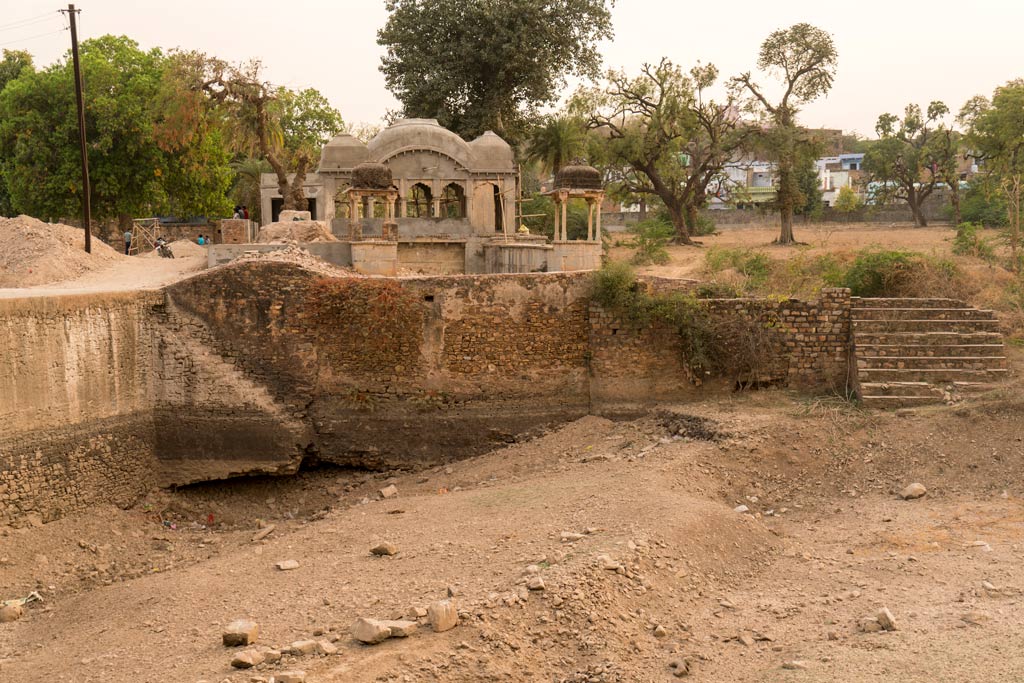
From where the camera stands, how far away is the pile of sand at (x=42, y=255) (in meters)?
15.6

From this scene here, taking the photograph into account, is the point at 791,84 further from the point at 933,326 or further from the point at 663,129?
the point at 933,326

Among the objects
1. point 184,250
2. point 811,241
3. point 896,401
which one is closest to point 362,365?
point 896,401

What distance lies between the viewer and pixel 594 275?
43.6 feet

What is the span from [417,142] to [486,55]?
5.01 meters

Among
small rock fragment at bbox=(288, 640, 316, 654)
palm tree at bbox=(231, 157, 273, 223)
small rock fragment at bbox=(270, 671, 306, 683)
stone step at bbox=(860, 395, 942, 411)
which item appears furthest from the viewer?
palm tree at bbox=(231, 157, 273, 223)

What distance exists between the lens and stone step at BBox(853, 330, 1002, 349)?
1308cm

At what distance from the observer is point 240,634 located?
7.60 meters

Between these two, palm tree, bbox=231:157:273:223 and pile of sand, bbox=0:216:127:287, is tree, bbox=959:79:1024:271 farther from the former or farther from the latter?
pile of sand, bbox=0:216:127:287

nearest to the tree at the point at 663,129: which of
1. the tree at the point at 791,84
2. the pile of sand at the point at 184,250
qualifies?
the tree at the point at 791,84

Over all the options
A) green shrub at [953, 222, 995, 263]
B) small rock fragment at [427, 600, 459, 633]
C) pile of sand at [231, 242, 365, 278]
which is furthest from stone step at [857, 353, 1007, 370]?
small rock fragment at [427, 600, 459, 633]

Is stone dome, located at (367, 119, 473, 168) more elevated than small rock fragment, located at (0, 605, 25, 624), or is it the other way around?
stone dome, located at (367, 119, 473, 168)

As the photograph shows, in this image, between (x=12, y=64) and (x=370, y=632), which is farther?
(x=12, y=64)

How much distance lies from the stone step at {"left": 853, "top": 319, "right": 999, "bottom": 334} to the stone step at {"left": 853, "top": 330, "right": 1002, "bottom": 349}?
12 centimetres

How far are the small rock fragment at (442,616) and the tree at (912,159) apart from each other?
3060 cm
